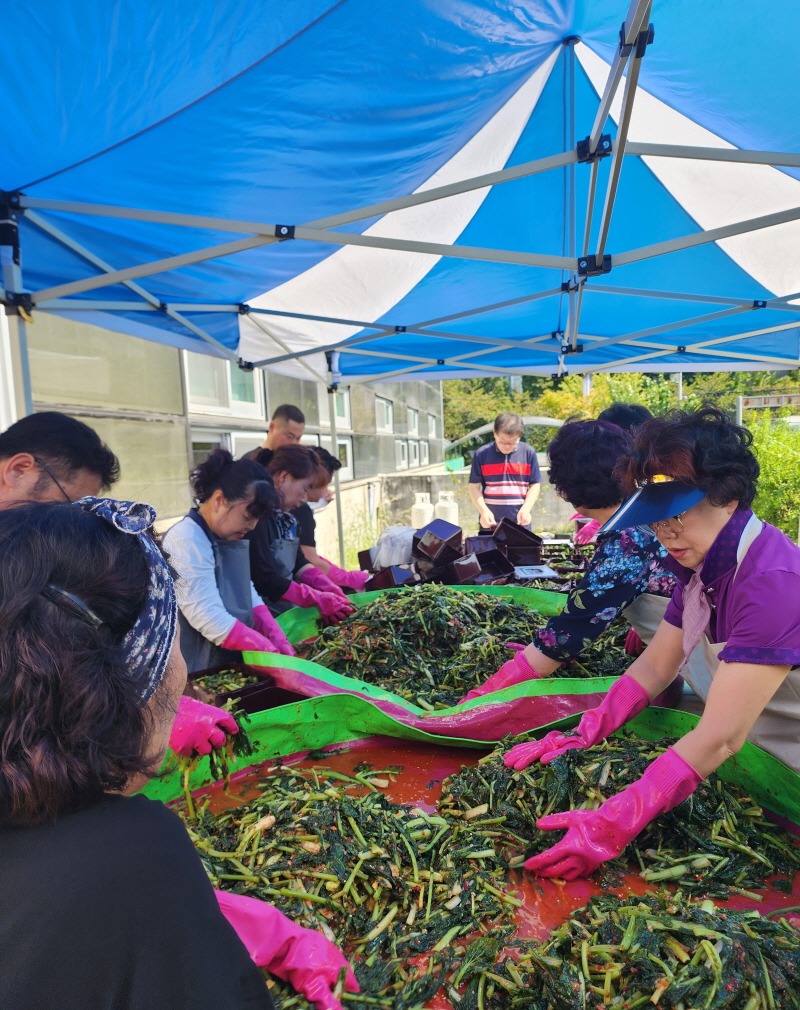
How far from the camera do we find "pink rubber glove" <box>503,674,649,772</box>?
2.16 m

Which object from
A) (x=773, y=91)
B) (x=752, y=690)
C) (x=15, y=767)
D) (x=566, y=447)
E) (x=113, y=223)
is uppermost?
(x=773, y=91)

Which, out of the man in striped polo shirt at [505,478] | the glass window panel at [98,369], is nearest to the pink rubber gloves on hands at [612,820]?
the glass window panel at [98,369]

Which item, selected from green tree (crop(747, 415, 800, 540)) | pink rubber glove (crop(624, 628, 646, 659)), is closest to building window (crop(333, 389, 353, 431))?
green tree (crop(747, 415, 800, 540))

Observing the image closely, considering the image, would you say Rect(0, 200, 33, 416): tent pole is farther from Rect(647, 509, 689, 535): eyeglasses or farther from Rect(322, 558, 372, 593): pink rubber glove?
Rect(647, 509, 689, 535): eyeglasses

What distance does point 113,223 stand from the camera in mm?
3574

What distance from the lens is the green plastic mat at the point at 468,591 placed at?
3.82 m

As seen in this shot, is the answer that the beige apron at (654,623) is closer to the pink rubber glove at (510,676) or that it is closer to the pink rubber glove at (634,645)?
the pink rubber glove at (634,645)

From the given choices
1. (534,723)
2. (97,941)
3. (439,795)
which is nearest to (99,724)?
(97,941)

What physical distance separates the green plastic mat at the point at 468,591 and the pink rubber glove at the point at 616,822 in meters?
1.97

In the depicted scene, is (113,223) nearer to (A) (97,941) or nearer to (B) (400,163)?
(B) (400,163)

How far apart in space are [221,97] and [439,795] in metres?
3.08

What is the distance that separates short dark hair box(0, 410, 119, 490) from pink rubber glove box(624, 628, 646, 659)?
2.67 meters

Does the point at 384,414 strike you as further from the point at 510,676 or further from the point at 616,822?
the point at 616,822

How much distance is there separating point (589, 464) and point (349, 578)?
10.0 feet
